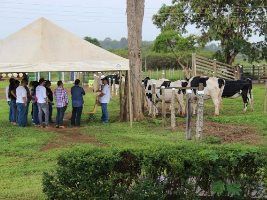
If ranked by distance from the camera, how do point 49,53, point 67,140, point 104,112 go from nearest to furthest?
point 67,140 → point 49,53 → point 104,112

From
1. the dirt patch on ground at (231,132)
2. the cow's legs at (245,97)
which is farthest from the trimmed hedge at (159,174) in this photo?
the cow's legs at (245,97)

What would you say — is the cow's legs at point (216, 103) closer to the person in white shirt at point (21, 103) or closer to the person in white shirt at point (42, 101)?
the person in white shirt at point (42, 101)

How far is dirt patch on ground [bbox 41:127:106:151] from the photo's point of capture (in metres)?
15.0

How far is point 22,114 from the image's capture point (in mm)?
19000

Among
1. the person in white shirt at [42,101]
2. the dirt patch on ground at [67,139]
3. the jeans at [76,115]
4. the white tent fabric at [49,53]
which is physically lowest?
the dirt patch on ground at [67,139]

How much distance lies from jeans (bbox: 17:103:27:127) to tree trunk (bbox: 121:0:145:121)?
3.56m

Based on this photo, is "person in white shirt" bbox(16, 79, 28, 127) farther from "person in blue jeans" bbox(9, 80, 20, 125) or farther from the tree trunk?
the tree trunk

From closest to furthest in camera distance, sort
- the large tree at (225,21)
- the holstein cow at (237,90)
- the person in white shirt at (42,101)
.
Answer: the person in white shirt at (42,101) < the holstein cow at (237,90) < the large tree at (225,21)

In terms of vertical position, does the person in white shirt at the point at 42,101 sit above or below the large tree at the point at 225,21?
below

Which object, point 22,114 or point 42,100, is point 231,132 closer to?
point 42,100

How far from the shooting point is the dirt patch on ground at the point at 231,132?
604 inches

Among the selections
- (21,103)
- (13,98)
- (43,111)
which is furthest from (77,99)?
(13,98)

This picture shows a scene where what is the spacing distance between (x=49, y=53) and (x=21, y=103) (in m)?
1.98

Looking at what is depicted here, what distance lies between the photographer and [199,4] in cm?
4528
